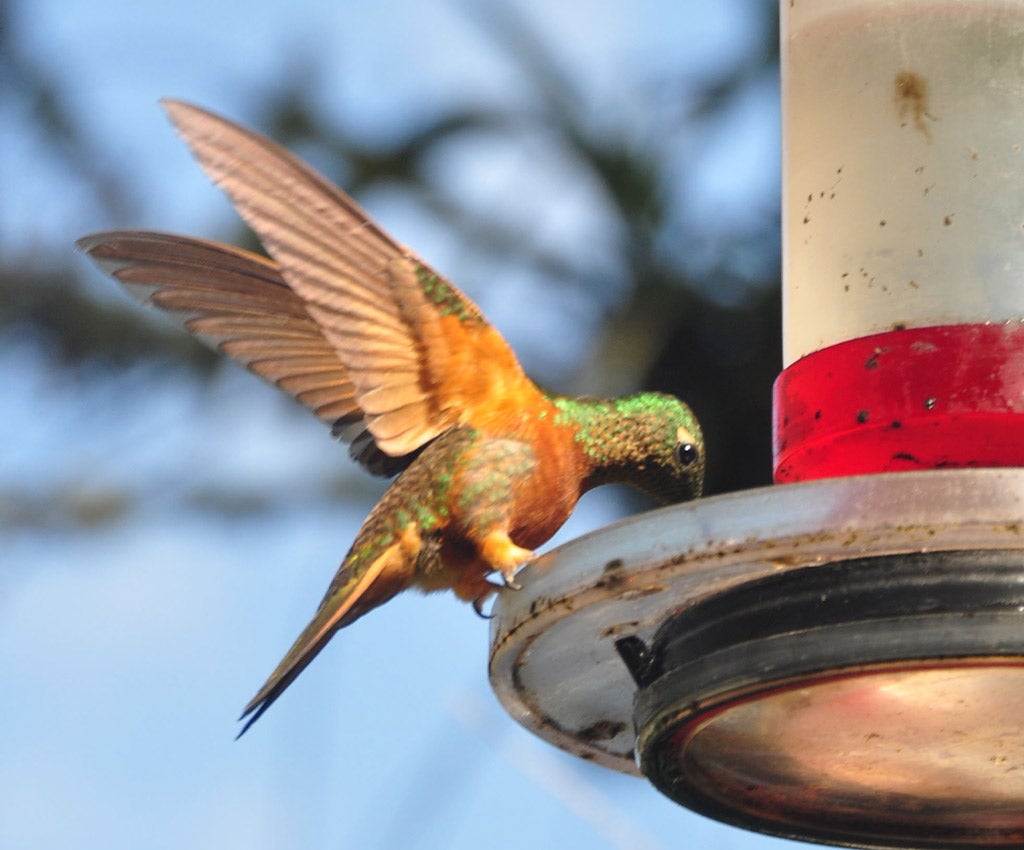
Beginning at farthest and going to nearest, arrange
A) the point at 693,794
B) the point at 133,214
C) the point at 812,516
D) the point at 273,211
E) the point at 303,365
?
the point at 133,214 → the point at 303,365 → the point at 273,211 → the point at 693,794 → the point at 812,516

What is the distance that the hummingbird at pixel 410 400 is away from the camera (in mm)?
2846

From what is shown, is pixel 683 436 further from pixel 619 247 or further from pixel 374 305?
pixel 619 247

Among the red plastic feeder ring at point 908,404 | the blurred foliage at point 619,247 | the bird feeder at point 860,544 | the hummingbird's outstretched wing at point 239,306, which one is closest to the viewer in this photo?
the bird feeder at point 860,544

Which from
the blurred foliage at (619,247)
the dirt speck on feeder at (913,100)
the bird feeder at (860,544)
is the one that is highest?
the blurred foliage at (619,247)

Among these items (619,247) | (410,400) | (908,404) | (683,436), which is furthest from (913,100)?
(619,247)

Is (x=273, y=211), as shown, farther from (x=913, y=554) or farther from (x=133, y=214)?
(x=133, y=214)

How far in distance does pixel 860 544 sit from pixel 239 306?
1.67 meters

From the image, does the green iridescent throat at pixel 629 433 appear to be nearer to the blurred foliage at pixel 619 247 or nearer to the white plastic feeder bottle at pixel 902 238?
the white plastic feeder bottle at pixel 902 238

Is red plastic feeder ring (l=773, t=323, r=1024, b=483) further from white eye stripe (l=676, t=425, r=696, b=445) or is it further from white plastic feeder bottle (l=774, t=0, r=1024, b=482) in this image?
white eye stripe (l=676, t=425, r=696, b=445)

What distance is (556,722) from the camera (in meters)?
2.14

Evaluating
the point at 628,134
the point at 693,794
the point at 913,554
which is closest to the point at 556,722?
the point at 693,794

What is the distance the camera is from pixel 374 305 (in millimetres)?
2891

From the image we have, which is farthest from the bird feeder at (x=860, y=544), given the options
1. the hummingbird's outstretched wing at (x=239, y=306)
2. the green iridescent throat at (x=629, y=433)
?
the hummingbird's outstretched wing at (x=239, y=306)

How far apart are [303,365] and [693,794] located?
1364 mm
